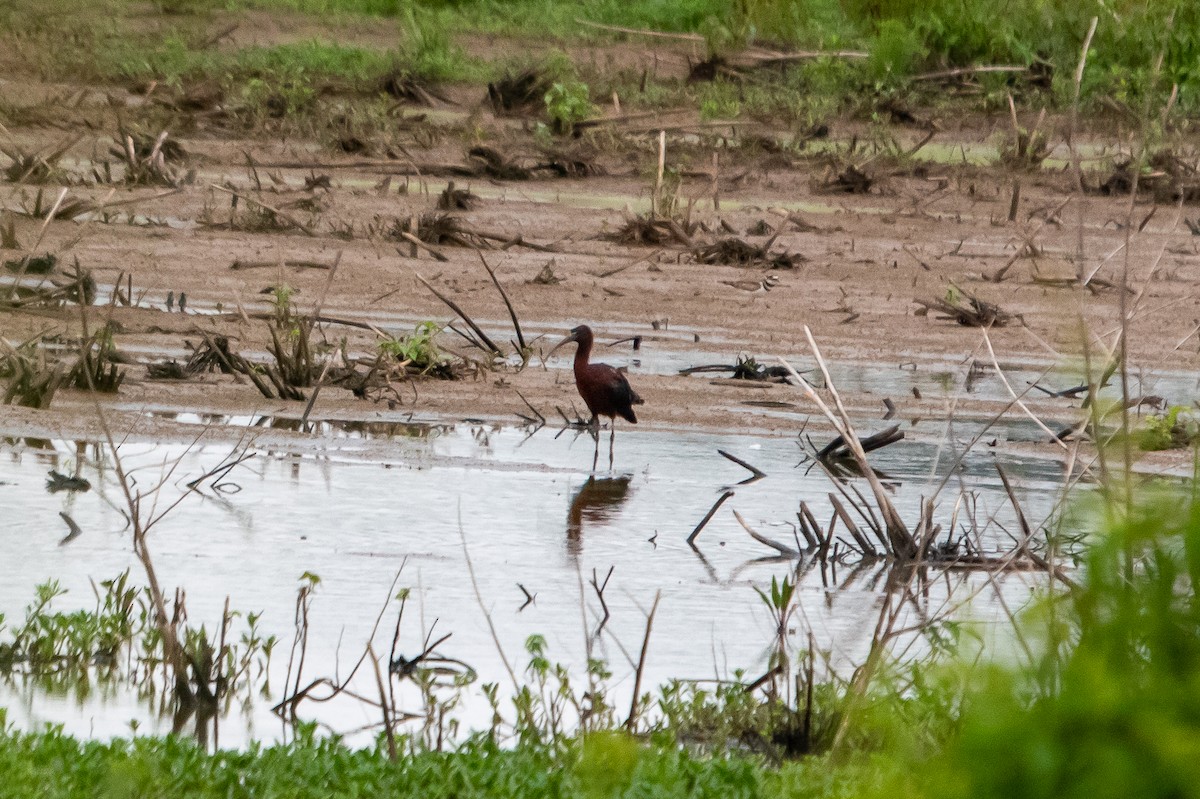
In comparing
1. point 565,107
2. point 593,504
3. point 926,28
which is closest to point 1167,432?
point 593,504

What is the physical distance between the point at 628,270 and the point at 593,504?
236 inches

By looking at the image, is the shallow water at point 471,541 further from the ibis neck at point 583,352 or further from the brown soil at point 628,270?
the brown soil at point 628,270

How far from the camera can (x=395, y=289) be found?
473 inches

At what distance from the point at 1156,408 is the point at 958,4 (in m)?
14.7

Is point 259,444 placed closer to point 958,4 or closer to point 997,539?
point 997,539

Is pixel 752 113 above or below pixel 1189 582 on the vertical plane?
above

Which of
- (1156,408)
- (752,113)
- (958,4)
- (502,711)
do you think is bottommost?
(502,711)

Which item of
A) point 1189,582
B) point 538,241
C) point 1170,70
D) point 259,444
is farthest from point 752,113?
point 1189,582

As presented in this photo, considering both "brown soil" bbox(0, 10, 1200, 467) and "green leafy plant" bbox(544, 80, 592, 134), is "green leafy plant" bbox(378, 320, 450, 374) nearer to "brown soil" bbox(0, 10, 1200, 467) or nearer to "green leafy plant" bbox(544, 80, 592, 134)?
"brown soil" bbox(0, 10, 1200, 467)

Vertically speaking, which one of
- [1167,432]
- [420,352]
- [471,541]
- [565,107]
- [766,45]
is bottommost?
[471,541]

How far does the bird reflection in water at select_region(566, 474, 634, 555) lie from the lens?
684 cm

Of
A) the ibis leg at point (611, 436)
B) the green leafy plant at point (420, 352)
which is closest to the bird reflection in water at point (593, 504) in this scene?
the ibis leg at point (611, 436)

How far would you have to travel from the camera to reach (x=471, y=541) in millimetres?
6590

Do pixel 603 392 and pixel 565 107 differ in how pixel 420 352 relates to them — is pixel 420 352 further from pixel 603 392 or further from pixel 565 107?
pixel 565 107
